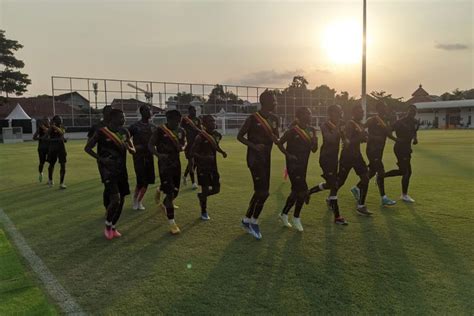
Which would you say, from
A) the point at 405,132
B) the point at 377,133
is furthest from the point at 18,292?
the point at 405,132

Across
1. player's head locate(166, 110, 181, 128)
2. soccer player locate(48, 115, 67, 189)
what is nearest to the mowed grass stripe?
player's head locate(166, 110, 181, 128)

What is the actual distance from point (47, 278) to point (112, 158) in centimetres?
193

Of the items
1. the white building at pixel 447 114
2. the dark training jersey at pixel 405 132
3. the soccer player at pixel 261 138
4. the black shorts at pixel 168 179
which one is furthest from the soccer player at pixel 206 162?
the white building at pixel 447 114

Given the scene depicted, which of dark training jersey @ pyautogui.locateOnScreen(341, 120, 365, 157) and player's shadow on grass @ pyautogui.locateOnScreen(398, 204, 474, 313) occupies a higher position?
dark training jersey @ pyautogui.locateOnScreen(341, 120, 365, 157)

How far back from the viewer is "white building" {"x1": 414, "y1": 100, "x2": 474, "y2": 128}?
248 feet

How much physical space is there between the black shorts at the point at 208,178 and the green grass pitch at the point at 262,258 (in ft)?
2.18

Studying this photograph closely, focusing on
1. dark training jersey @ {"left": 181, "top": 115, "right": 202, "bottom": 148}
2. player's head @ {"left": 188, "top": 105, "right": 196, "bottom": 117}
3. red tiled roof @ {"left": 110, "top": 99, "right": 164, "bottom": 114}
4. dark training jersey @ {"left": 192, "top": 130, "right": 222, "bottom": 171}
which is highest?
red tiled roof @ {"left": 110, "top": 99, "right": 164, "bottom": 114}

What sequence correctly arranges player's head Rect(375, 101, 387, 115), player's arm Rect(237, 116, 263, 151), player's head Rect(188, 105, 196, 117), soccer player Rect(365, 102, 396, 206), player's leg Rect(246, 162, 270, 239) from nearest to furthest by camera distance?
player's arm Rect(237, 116, 263, 151) < player's leg Rect(246, 162, 270, 239) < soccer player Rect(365, 102, 396, 206) < player's head Rect(375, 101, 387, 115) < player's head Rect(188, 105, 196, 117)

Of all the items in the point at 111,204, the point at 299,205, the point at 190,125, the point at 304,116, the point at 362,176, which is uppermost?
the point at 304,116

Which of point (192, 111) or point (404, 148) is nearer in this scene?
point (404, 148)

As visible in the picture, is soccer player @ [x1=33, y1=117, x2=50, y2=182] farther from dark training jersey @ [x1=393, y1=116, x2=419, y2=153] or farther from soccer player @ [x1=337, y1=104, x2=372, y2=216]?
dark training jersey @ [x1=393, y1=116, x2=419, y2=153]

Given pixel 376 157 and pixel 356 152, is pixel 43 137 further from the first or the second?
pixel 376 157

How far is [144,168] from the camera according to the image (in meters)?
7.88

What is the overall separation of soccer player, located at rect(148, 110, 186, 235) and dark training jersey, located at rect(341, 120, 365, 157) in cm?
297
